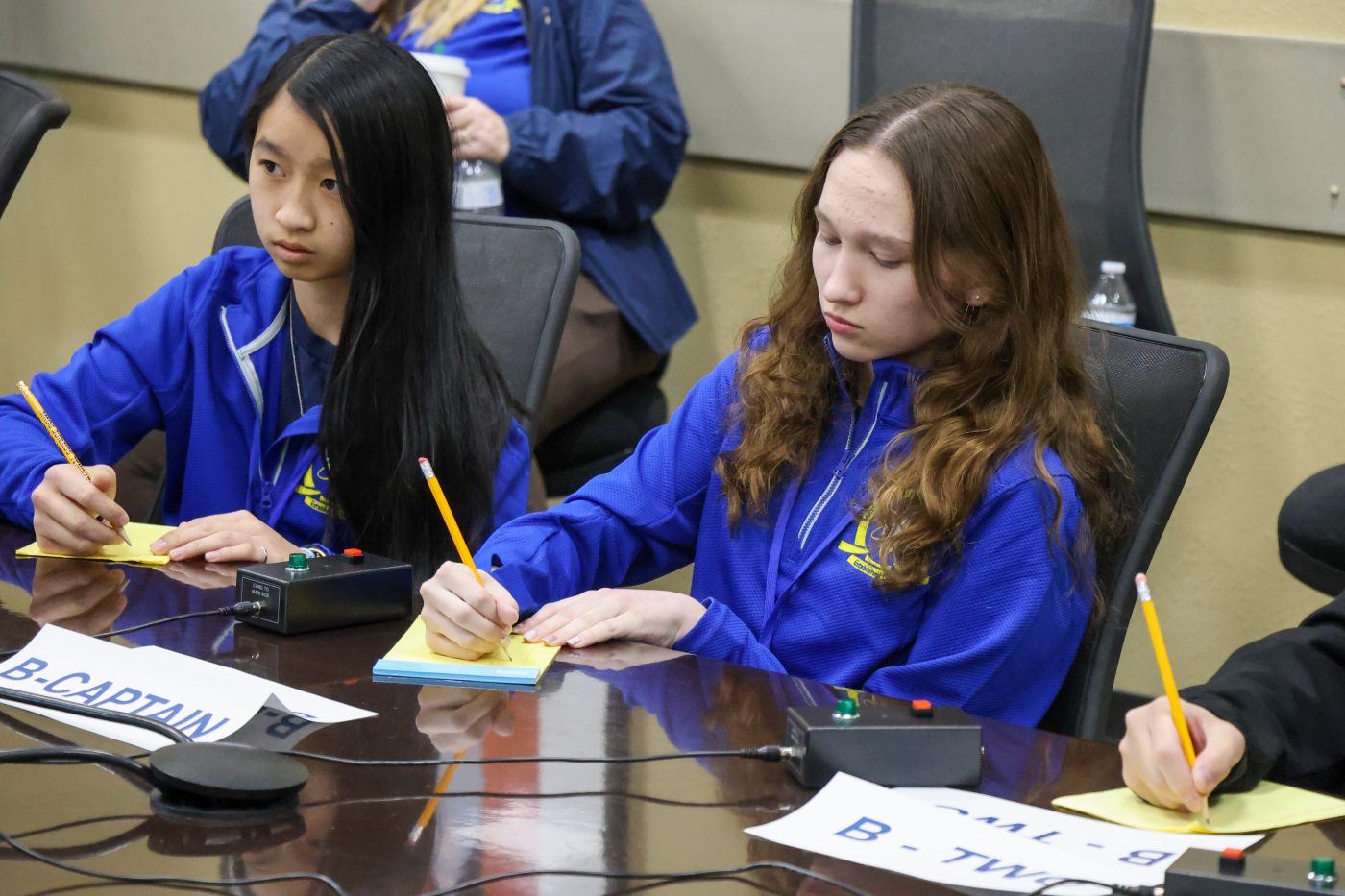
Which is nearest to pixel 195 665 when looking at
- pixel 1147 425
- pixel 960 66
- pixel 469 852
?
pixel 469 852

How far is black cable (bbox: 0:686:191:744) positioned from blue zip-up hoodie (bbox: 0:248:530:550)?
0.70 metres

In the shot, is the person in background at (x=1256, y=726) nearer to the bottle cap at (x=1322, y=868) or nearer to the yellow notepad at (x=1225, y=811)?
the yellow notepad at (x=1225, y=811)

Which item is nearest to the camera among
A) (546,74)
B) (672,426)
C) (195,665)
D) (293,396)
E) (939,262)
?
(195,665)

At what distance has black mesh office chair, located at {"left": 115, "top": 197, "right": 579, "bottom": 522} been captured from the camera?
2.03m

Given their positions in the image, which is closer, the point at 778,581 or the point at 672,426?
the point at 778,581

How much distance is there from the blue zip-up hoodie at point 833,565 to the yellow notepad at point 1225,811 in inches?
13.9

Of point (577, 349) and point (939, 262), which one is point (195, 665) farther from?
point (577, 349)

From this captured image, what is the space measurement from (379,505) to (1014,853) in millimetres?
990

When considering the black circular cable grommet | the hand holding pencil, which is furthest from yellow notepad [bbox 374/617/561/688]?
the hand holding pencil

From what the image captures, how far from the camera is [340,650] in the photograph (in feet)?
4.46

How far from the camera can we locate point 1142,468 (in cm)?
153

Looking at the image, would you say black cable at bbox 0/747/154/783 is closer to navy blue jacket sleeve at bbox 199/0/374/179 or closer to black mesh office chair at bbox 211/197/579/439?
black mesh office chair at bbox 211/197/579/439

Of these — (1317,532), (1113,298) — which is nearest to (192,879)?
(1317,532)

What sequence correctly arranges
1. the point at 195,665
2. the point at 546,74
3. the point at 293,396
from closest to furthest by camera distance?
the point at 195,665 < the point at 293,396 < the point at 546,74
